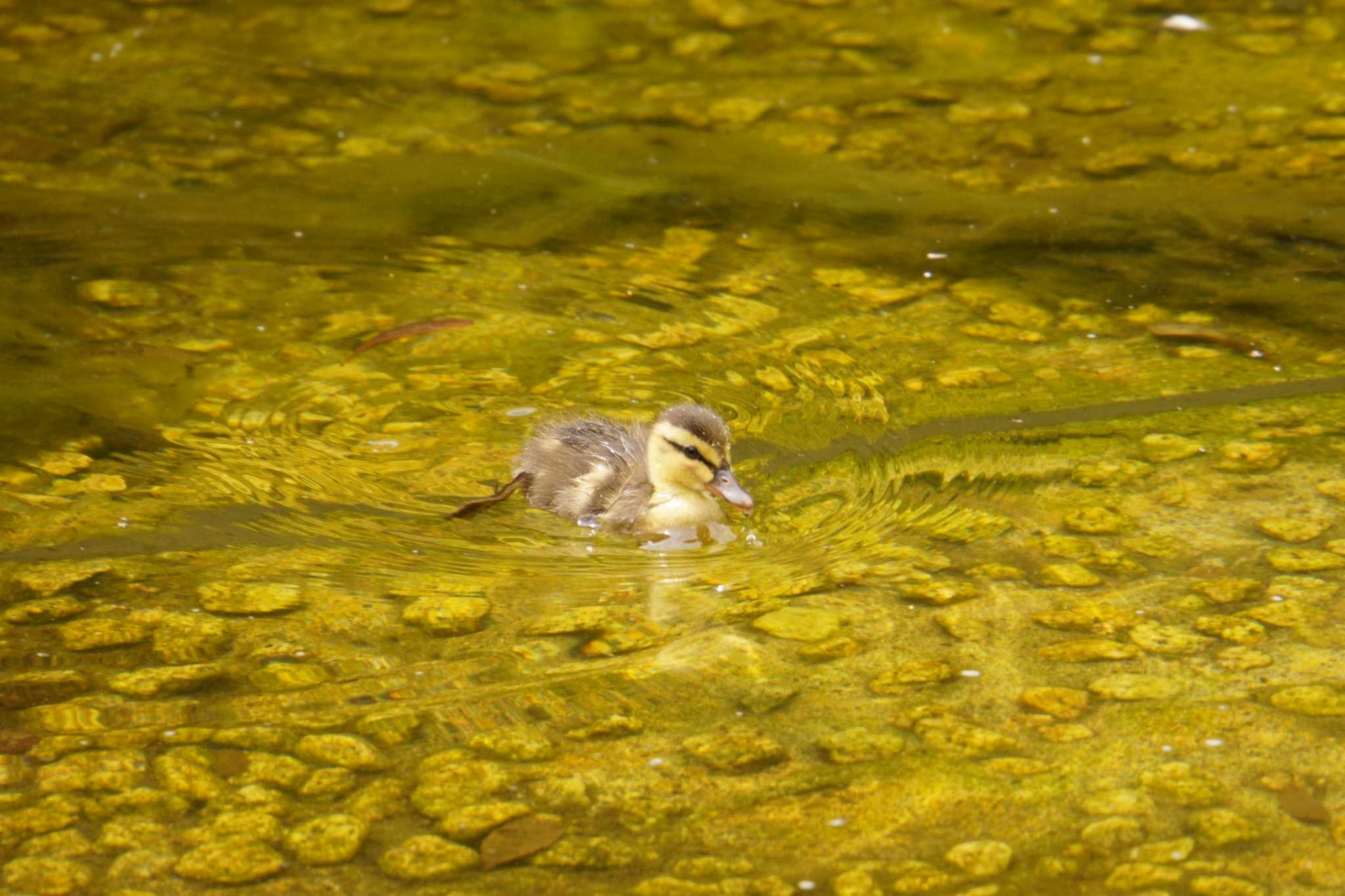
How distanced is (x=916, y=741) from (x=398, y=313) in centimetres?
294

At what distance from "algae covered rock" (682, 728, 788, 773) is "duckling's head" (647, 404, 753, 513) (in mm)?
1080

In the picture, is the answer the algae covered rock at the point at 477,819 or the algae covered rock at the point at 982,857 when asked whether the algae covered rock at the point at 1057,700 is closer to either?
the algae covered rock at the point at 982,857

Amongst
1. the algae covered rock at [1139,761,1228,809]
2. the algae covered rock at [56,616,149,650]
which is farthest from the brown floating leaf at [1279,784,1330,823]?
the algae covered rock at [56,616,149,650]

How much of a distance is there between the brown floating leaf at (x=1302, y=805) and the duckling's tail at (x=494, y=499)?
7.88ft

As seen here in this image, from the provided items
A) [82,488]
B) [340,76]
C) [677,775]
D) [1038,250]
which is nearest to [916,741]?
[677,775]

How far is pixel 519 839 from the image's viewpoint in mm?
3510

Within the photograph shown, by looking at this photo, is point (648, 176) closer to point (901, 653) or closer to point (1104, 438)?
point (1104, 438)

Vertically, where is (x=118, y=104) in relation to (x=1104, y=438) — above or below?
above

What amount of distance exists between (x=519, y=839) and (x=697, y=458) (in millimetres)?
1635

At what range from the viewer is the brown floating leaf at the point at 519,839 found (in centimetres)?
346

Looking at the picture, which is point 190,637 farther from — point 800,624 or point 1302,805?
point 1302,805

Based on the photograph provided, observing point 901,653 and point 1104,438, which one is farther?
point 1104,438

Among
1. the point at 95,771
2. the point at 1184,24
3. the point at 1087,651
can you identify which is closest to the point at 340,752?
the point at 95,771

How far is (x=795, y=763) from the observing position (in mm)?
3758
